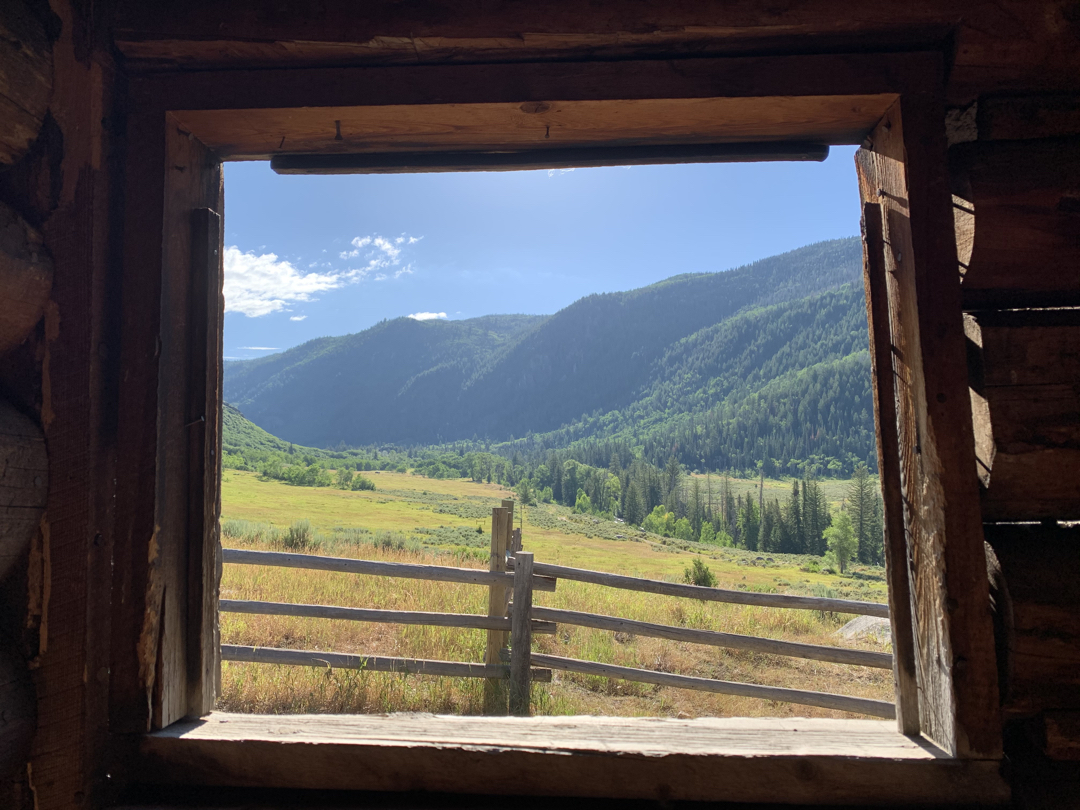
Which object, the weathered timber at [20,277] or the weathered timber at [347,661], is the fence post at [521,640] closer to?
the weathered timber at [347,661]

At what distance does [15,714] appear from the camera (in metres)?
1.08

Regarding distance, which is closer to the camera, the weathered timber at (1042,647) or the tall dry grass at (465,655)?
the weathered timber at (1042,647)

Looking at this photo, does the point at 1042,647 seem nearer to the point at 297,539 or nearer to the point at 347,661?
the point at 347,661

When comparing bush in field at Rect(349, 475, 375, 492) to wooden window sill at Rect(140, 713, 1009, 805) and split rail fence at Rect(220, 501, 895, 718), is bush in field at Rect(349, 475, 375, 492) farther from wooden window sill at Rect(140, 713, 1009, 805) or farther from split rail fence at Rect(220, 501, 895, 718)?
wooden window sill at Rect(140, 713, 1009, 805)

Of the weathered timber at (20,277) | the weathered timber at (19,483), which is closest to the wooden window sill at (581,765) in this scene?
the weathered timber at (19,483)

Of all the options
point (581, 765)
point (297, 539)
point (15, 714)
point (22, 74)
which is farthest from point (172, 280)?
point (297, 539)

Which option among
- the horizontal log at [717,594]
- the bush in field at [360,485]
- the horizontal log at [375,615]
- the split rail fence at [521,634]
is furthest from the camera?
the bush in field at [360,485]

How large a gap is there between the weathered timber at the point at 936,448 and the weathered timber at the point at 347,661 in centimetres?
427

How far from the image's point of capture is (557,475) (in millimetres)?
93438

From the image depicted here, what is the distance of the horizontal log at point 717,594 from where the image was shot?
5.35m

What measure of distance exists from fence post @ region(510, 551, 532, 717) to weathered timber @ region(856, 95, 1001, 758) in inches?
155

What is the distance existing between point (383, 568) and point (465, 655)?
1.21 meters

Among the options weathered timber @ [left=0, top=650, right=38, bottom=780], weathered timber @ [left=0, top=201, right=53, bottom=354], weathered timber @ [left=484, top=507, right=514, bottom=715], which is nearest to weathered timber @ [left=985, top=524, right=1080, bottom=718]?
weathered timber @ [left=0, top=650, right=38, bottom=780]

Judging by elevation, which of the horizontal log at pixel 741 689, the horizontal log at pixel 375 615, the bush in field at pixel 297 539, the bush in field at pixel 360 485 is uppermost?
the horizontal log at pixel 375 615
